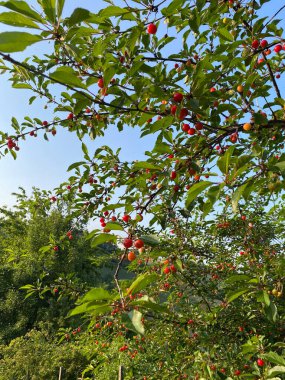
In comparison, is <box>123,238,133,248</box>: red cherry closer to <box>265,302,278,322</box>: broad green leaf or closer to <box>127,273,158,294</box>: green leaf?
<box>127,273,158,294</box>: green leaf

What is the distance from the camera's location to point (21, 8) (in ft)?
A: 2.96

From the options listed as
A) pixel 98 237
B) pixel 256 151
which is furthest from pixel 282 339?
pixel 98 237

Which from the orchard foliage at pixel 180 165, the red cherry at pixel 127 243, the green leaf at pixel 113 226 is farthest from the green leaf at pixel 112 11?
the red cherry at pixel 127 243

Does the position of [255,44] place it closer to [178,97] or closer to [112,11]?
[178,97]

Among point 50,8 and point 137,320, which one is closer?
point 137,320

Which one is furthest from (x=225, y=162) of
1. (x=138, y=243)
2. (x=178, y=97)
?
(x=138, y=243)

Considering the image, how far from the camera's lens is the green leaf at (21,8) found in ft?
2.92

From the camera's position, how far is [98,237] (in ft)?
4.00

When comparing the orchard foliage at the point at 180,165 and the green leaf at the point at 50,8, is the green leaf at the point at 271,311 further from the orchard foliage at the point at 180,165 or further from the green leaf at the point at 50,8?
the green leaf at the point at 50,8

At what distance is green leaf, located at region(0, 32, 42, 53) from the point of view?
86 cm

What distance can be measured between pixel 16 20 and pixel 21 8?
0.04 meters

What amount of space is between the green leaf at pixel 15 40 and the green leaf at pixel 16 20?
0.20ft

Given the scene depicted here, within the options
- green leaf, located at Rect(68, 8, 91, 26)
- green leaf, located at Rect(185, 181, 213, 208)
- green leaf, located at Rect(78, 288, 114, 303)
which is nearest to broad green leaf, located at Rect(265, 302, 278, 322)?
green leaf, located at Rect(185, 181, 213, 208)

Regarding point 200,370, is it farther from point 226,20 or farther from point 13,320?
point 13,320
